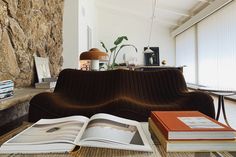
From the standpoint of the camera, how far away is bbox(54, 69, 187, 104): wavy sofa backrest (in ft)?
6.81

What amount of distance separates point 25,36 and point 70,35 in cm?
234

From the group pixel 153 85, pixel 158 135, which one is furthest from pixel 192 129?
pixel 153 85

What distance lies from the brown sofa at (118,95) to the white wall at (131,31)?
751cm

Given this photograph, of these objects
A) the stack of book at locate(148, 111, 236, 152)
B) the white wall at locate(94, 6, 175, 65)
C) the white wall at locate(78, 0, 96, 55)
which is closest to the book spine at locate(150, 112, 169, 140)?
the stack of book at locate(148, 111, 236, 152)

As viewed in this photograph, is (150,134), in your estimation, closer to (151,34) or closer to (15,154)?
(15,154)

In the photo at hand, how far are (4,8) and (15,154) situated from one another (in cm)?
146

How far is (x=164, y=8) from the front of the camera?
7664 millimetres

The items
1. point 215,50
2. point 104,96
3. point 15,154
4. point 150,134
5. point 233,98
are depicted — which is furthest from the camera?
point 215,50

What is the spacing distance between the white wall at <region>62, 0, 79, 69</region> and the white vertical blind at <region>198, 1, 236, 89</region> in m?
3.73

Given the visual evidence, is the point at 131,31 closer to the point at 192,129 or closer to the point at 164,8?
the point at 164,8

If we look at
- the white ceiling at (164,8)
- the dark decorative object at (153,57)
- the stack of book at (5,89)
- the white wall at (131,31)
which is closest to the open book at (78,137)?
the stack of book at (5,89)

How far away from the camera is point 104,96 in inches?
82.2

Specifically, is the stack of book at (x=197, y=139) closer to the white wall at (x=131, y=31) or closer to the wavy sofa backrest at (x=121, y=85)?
the wavy sofa backrest at (x=121, y=85)

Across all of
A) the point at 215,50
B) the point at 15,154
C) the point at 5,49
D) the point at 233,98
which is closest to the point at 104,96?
the point at 5,49
